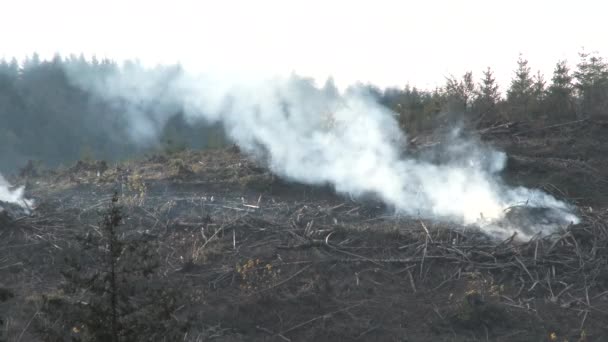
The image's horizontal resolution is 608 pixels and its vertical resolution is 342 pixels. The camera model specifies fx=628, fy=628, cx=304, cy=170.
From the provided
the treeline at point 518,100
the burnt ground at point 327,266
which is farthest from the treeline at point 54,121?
the burnt ground at point 327,266

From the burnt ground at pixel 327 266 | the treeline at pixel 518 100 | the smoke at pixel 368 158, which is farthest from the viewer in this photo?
the treeline at pixel 518 100

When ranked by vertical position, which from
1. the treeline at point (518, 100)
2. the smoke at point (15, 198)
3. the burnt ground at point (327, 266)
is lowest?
the burnt ground at point (327, 266)

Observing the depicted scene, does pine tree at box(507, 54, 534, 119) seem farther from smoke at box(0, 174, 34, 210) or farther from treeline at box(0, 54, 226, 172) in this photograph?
treeline at box(0, 54, 226, 172)

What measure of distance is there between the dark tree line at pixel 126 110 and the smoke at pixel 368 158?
8.47 feet

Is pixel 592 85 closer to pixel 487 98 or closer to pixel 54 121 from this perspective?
pixel 487 98

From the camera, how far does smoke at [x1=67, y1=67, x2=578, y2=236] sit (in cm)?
1208

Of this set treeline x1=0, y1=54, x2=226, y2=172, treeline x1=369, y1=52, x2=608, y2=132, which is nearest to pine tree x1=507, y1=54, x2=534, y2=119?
treeline x1=369, y1=52, x2=608, y2=132

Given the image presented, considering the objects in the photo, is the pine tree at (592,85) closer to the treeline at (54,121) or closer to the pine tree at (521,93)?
the pine tree at (521,93)

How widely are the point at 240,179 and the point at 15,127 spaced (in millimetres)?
35494


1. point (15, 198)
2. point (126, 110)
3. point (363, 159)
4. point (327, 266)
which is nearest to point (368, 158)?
point (363, 159)

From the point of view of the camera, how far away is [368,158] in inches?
552

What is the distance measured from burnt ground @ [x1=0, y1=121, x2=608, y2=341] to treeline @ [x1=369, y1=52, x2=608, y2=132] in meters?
4.33

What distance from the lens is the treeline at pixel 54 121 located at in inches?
1687

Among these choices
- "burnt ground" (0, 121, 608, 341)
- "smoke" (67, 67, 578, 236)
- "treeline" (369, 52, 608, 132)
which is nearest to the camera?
"burnt ground" (0, 121, 608, 341)
